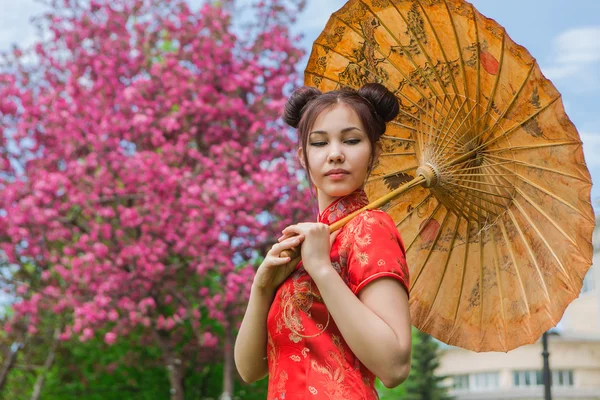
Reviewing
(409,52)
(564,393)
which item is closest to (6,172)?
(409,52)

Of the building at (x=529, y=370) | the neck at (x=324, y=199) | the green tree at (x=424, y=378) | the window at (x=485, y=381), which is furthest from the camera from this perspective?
the window at (x=485, y=381)

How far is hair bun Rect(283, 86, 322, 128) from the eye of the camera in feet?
9.31

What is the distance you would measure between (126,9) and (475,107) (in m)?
13.6

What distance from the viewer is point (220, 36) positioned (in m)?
15.1

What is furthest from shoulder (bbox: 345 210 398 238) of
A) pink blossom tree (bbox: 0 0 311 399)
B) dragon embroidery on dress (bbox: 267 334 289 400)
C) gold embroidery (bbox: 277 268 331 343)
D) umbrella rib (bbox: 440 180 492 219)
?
pink blossom tree (bbox: 0 0 311 399)

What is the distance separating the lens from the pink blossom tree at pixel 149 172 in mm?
13328

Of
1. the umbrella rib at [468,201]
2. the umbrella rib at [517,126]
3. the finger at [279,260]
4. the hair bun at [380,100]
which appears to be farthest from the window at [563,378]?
the finger at [279,260]

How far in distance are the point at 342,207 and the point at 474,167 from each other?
0.84 meters

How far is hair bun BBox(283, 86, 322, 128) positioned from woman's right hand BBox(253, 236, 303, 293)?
1.90ft

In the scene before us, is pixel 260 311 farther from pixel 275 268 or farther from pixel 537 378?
pixel 537 378

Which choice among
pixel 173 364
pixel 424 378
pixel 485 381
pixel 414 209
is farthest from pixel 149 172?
pixel 485 381

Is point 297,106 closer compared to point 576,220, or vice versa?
point 297,106

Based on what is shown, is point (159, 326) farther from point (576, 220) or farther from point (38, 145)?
point (576, 220)

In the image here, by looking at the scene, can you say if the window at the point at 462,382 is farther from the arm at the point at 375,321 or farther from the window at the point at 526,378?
the arm at the point at 375,321
